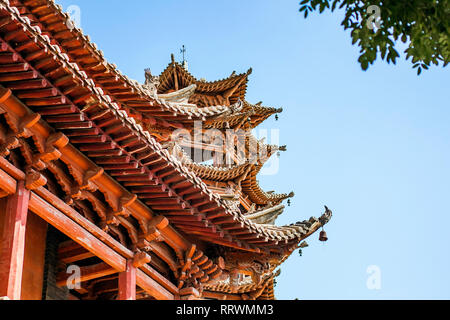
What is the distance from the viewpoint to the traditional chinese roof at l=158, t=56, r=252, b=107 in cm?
2620

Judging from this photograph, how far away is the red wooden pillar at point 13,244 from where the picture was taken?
8562 millimetres

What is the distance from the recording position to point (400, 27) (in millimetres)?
5570

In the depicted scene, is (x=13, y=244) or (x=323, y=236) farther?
(x=323, y=236)

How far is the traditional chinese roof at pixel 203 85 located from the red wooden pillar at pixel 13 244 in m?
17.3

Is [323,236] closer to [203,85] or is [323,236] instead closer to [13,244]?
[13,244]

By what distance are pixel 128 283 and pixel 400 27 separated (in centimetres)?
614

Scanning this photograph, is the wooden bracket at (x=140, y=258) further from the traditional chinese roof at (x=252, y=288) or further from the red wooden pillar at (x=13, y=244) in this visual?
the traditional chinese roof at (x=252, y=288)

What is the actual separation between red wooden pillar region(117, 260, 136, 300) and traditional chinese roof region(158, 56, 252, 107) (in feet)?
52.1

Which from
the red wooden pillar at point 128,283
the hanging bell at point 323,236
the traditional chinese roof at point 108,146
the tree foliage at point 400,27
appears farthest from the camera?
the hanging bell at point 323,236

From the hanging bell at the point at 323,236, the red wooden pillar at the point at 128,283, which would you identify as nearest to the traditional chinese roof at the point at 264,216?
the hanging bell at the point at 323,236

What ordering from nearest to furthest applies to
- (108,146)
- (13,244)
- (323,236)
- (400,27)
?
(400,27), (13,244), (108,146), (323,236)

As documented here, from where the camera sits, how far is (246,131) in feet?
89.9

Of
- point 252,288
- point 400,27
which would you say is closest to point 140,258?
point 400,27

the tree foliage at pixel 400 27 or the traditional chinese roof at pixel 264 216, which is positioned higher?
the traditional chinese roof at pixel 264 216
